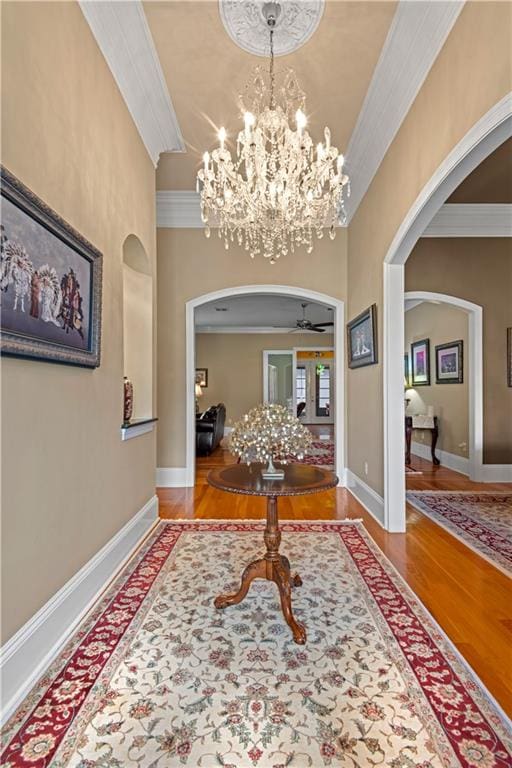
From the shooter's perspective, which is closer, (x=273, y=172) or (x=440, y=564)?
(x=440, y=564)

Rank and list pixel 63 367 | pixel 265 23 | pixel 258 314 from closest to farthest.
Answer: pixel 63 367 < pixel 265 23 < pixel 258 314

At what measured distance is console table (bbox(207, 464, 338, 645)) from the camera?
1977 millimetres

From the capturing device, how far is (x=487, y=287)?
17.0ft

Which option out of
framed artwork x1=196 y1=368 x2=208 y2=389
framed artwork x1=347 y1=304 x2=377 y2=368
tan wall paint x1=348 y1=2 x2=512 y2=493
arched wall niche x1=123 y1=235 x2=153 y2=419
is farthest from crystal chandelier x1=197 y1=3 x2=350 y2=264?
framed artwork x1=196 y1=368 x2=208 y2=389

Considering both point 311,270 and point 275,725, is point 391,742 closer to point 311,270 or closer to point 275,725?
point 275,725

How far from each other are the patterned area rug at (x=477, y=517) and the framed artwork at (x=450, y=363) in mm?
1948

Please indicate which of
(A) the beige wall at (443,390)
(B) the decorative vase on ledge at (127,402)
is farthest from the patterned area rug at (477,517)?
(B) the decorative vase on ledge at (127,402)

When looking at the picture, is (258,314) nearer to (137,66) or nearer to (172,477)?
(172,477)

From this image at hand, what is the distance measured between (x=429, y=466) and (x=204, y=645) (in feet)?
16.9

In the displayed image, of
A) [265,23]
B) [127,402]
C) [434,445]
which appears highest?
[265,23]

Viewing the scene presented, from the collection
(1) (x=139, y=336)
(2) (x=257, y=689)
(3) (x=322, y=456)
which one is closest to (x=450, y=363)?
(3) (x=322, y=456)

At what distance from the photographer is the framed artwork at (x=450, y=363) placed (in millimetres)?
5777

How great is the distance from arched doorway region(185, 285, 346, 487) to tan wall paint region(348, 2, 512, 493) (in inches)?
6.5

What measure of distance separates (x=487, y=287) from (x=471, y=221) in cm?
90
